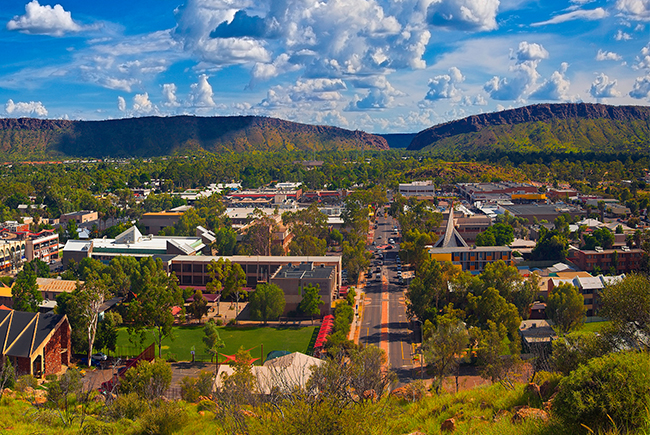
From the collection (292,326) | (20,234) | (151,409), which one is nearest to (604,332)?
(151,409)

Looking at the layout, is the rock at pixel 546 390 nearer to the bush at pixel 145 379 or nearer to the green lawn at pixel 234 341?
the bush at pixel 145 379

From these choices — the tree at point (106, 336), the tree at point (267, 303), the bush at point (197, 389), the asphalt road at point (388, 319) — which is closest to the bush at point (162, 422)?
the bush at point (197, 389)

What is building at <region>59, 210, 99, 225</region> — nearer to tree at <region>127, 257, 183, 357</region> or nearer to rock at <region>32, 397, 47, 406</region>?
tree at <region>127, 257, 183, 357</region>

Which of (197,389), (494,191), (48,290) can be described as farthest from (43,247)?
(494,191)

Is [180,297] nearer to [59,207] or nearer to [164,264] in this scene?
[164,264]

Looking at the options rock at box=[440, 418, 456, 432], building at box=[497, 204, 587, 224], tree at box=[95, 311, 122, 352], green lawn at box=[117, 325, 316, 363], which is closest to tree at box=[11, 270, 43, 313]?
green lawn at box=[117, 325, 316, 363]
